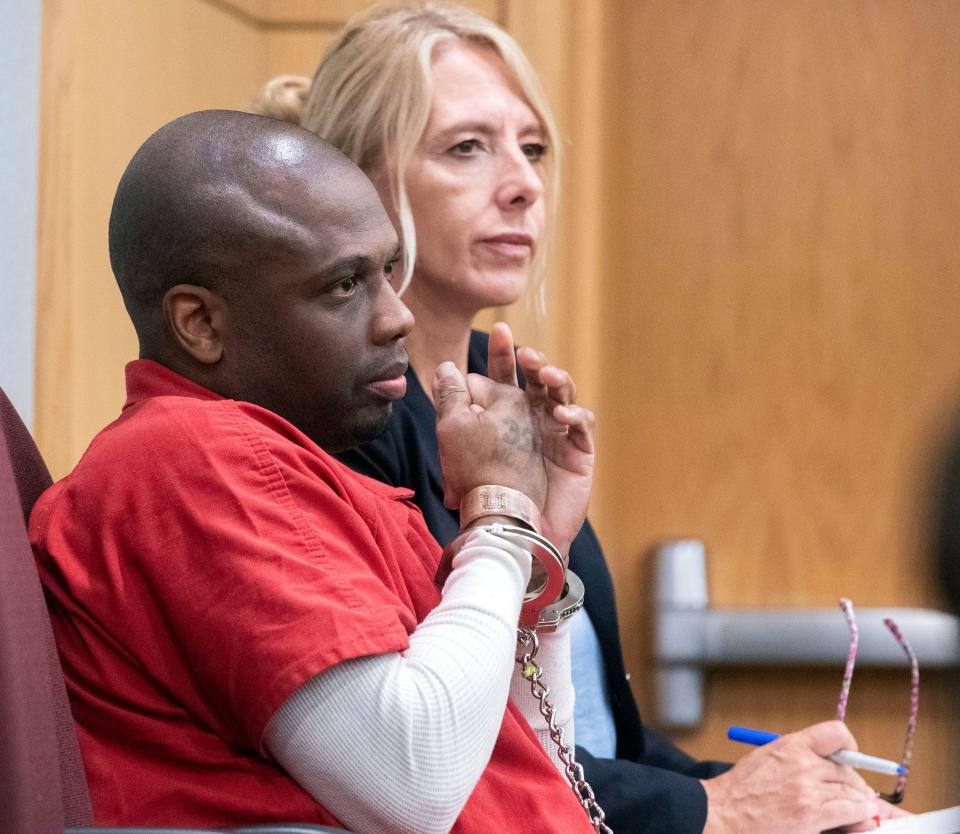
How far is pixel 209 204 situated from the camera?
3.18 feet

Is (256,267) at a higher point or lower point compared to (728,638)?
higher

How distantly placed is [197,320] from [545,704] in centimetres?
40

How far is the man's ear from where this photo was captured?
98 cm

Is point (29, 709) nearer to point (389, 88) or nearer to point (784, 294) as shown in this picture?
point (389, 88)

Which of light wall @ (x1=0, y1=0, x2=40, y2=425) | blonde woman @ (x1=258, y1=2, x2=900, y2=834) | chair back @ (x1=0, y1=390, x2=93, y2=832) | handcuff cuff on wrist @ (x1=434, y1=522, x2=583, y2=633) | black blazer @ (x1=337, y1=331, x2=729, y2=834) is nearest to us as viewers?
chair back @ (x1=0, y1=390, x2=93, y2=832)

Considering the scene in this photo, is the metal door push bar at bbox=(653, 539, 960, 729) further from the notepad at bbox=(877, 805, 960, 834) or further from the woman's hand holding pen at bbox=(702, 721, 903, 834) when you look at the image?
the notepad at bbox=(877, 805, 960, 834)

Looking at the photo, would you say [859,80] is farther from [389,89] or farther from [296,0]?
[389,89]

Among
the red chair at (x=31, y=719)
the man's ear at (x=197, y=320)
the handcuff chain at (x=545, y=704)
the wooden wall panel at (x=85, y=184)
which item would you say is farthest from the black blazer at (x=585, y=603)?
the wooden wall panel at (x=85, y=184)

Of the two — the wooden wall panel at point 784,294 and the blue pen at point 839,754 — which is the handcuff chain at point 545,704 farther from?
the wooden wall panel at point 784,294

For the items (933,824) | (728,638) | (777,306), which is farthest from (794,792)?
(777,306)

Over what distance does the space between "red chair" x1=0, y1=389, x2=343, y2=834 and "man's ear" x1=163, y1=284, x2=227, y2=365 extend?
0.51ft

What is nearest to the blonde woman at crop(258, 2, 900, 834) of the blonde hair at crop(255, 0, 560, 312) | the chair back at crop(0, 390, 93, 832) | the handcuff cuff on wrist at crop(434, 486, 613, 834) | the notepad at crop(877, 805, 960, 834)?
the blonde hair at crop(255, 0, 560, 312)

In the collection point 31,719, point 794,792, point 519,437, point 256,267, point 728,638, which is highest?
point 256,267

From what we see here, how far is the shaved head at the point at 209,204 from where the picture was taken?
0.97 metres
